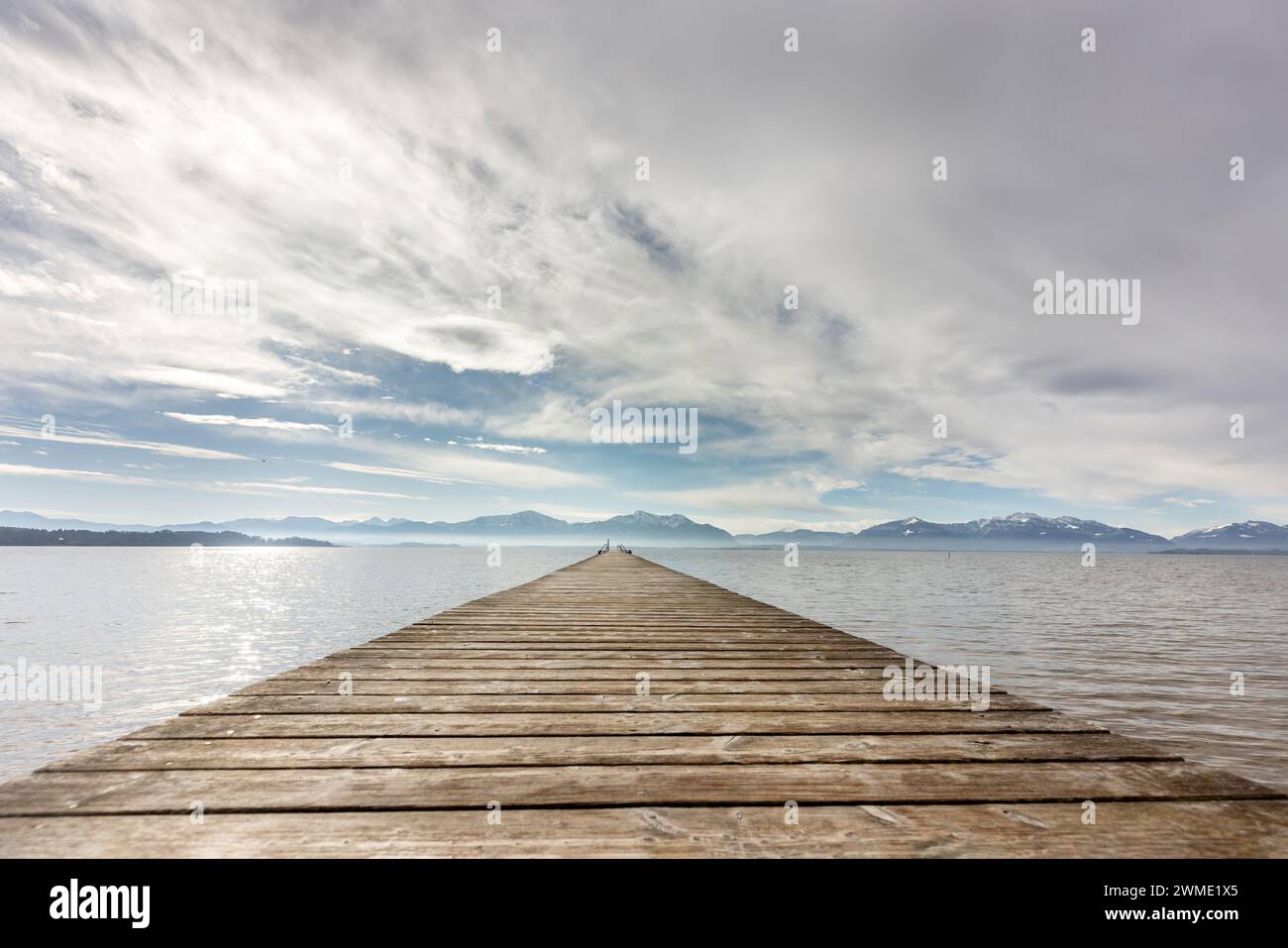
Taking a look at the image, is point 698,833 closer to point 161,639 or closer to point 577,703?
point 577,703

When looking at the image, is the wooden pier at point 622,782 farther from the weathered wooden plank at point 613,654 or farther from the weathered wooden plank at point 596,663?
the weathered wooden plank at point 613,654

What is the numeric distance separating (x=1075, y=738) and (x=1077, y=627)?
2433 centimetres

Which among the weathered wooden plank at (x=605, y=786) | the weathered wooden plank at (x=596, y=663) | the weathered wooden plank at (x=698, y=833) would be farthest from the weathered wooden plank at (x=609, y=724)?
the weathered wooden plank at (x=596, y=663)

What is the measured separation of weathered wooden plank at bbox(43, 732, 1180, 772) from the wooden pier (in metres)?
0.02

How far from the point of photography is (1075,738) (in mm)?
3018

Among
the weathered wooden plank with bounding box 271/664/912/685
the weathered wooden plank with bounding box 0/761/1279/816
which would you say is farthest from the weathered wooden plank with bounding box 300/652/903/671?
the weathered wooden plank with bounding box 0/761/1279/816

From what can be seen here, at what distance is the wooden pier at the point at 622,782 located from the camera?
Result: 79.0 inches

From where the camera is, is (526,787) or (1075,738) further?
(1075,738)

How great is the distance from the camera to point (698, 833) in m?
2.07

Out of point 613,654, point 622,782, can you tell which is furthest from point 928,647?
point 622,782

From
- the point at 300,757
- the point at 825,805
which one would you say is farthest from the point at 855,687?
the point at 300,757
